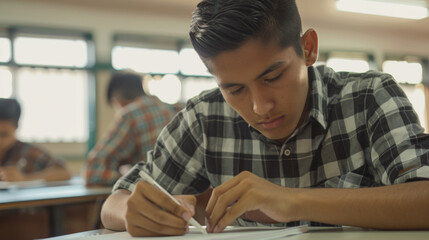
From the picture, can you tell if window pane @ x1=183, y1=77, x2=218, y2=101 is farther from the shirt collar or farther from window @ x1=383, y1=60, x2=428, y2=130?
the shirt collar

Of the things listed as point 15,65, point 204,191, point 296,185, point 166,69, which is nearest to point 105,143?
point 204,191

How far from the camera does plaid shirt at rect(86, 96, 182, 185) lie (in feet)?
8.87

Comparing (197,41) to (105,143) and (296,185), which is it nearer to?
(296,185)

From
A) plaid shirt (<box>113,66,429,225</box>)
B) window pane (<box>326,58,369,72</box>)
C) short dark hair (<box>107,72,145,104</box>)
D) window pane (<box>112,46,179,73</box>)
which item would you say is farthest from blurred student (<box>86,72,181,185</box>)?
window pane (<box>326,58,369,72</box>)

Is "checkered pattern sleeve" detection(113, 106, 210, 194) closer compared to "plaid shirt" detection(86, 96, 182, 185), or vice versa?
"checkered pattern sleeve" detection(113, 106, 210, 194)

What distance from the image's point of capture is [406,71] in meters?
9.37

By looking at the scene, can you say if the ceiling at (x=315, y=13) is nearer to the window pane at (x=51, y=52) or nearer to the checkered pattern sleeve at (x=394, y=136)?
the window pane at (x=51, y=52)

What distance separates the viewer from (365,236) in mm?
775

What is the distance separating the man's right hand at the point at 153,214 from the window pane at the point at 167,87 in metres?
6.07

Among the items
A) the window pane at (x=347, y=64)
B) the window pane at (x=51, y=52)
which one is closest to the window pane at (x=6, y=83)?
the window pane at (x=51, y=52)

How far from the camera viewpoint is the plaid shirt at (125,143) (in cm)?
271

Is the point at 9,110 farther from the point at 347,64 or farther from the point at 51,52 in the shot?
the point at 347,64

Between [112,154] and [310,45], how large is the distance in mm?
1845

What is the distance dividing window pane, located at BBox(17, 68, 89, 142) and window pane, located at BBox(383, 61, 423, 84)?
19.7 ft
